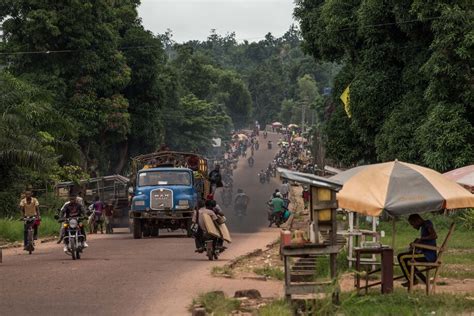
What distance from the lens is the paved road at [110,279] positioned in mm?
14773

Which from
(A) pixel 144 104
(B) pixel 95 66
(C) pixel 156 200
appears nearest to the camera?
(C) pixel 156 200

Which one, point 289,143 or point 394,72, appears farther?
point 289,143

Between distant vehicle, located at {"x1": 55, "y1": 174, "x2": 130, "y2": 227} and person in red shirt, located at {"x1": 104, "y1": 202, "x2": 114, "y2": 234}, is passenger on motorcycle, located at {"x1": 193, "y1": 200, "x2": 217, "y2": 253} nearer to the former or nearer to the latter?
person in red shirt, located at {"x1": 104, "y1": 202, "x2": 114, "y2": 234}

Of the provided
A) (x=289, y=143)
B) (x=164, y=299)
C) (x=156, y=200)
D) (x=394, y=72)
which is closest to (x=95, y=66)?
(x=394, y=72)

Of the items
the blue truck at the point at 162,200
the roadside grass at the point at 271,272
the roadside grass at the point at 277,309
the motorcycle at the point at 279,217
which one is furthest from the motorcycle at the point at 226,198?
the roadside grass at the point at 277,309

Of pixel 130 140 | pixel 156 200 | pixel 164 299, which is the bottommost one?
pixel 164 299

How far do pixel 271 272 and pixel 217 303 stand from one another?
6.38 meters

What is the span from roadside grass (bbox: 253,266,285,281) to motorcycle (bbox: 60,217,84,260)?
4558 millimetres

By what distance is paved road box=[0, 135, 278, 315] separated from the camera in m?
14.8

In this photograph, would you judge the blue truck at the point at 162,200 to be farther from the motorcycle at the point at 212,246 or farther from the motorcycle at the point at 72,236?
the motorcycle at the point at 72,236

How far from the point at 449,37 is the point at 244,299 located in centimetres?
2225

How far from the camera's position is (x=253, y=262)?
23.9m

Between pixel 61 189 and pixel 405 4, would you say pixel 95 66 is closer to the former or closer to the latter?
pixel 61 189

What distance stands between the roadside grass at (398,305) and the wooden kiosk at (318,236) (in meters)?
0.32
